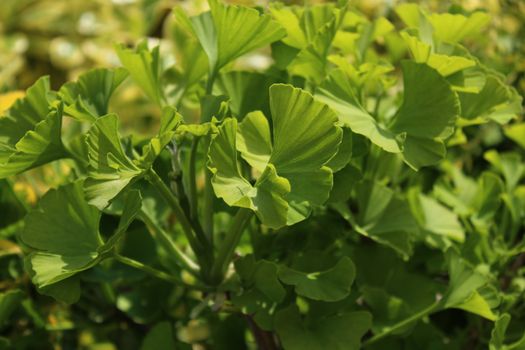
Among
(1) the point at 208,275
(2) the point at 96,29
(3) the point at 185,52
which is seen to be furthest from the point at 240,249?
(2) the point at 96,29

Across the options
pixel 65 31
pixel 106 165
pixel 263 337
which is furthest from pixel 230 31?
pixel 65 31

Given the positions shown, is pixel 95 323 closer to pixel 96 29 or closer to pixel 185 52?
pixel 185 52

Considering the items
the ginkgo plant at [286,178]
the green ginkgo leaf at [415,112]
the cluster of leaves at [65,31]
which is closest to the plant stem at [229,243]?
the ginkgo plant at [286,178]

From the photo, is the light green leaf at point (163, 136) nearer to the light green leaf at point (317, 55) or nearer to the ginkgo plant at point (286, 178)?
the ginkgo plant at point (286, 178)

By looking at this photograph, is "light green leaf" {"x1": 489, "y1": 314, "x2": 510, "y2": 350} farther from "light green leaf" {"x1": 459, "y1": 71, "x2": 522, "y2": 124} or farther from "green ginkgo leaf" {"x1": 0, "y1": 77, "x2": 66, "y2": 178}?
"green ginkgo leaf" {"x1": 0, "y1": 77, "x2": 66, "y2": 178}

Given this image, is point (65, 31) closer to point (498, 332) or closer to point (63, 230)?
point (63, 230)

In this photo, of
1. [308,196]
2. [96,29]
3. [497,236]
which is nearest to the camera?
[308,196]

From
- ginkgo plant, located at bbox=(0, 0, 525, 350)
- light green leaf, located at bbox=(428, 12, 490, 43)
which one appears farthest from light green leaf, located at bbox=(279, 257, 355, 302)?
light green leaf, located at bbox=(428, 12, 490, 43)
